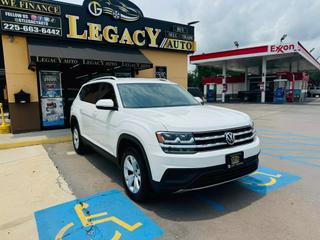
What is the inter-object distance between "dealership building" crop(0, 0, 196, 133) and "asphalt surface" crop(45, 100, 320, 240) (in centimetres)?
467

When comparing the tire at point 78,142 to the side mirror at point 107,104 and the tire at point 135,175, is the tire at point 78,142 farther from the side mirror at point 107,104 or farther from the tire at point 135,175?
the tire at point 135,175

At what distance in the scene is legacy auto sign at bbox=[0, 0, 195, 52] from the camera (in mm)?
8719

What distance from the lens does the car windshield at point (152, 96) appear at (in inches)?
166

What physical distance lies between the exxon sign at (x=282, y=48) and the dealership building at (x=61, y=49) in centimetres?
1503

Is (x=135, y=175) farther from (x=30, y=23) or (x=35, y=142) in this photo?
(x=30, y=23)

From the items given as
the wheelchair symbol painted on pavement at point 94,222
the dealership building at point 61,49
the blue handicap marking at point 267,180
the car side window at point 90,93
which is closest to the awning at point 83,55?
the dealership building at point 61,49

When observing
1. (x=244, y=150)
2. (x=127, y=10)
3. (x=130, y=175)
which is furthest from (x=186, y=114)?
(x=127, y=10)

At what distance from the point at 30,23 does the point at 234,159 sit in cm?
912

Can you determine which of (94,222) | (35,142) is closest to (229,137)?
(94,222)

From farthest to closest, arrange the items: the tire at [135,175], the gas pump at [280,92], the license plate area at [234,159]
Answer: the gas pump at [280,92] → the tire at [135,175] → the license plate area at [234,159]

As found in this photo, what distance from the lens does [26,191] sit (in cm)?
413

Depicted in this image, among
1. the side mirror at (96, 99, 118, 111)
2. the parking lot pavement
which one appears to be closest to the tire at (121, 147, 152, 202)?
the parking lot pavement

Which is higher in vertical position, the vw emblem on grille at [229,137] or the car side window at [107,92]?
the car side window at [107,92]

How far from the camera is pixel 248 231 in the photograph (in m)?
2.88
